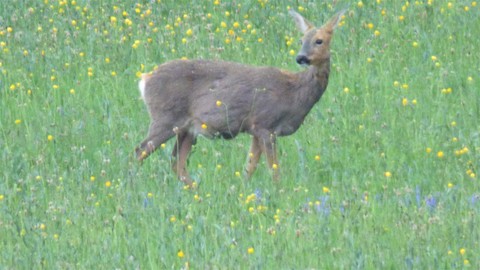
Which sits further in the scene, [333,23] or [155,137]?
[333,23]

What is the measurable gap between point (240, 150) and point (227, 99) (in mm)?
489

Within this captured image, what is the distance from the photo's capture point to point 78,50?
14.2 meters

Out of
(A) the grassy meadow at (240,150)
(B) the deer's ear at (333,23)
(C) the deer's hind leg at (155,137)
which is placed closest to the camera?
(A) the grassy meadow at (240,150)

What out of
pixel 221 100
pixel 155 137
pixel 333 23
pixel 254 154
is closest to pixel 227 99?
pixel 221 100

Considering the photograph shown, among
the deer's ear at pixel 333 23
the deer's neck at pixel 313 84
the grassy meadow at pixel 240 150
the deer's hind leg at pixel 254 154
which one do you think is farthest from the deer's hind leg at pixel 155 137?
the deer's ear at pixel 333 23

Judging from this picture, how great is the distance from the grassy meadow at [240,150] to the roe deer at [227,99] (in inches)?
9.0

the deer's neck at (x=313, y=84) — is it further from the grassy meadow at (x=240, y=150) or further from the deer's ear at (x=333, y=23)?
the grassy meadow at (x=240, y=150)

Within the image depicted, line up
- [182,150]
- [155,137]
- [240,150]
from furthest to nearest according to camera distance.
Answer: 1. [240,150]
2. [182,150]
3. [155,137]

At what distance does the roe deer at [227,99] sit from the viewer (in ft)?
35.9

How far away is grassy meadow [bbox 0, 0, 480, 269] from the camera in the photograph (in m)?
8.22

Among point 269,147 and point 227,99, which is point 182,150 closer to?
point 227,99

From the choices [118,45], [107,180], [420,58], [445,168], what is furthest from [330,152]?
[118,45]

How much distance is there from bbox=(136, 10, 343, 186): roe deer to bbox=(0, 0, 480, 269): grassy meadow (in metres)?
0.23

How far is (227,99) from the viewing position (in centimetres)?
1097
